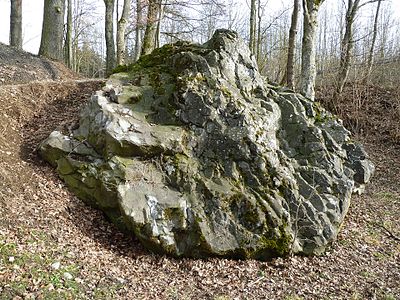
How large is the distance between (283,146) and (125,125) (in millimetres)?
3359

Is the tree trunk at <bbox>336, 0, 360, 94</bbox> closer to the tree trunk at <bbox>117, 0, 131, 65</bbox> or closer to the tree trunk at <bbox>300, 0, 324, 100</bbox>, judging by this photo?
the tree trunk at <bbox>300, 0, 324, 100</bbox>

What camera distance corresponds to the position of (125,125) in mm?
6918

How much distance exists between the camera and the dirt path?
4977mm

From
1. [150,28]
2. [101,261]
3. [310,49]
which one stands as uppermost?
[150,28]

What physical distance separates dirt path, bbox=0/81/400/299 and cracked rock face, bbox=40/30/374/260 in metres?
0.26

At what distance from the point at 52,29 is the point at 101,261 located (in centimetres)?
1008

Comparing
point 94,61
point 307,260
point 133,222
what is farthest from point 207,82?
point 94,61

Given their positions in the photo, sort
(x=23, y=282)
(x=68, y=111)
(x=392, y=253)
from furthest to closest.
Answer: (x=68, y=111), (x=392, y=253), (x=23, y=282)

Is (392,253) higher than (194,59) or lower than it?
lower

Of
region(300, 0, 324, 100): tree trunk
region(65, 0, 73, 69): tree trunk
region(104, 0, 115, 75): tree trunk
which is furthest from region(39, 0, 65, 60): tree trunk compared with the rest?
region(300, 0, 324, 100): tree trunk

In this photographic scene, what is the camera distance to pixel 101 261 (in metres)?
5.63

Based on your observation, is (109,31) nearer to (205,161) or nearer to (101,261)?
(205,161)

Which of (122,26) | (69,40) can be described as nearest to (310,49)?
(122,26)

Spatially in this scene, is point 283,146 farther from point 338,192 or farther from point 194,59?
point 194,59
